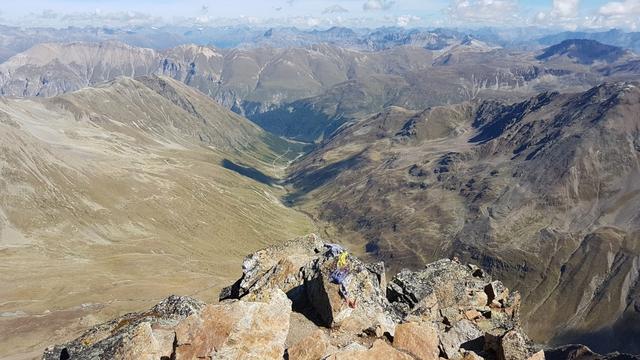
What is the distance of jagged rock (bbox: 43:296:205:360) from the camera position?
27203 mm

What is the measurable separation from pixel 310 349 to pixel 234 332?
415 cm

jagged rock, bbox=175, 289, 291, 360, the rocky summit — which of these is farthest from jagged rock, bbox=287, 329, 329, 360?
jagged rock, bbox=175, 289, 291, 360

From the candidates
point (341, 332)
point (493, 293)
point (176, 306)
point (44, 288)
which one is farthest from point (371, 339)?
point (44, 288)

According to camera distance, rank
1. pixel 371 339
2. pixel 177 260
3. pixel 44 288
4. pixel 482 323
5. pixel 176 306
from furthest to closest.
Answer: pixel 177 260, pixel 44 288, pixel 482 323, pixel 176 306, pixel 371 339

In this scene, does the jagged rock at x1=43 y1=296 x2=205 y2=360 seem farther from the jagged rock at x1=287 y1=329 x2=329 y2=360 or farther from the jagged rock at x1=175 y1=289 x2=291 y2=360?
the jagged rock at x1=287 y1=329 x2=329 y2=360

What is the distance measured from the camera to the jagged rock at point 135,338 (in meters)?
27.2

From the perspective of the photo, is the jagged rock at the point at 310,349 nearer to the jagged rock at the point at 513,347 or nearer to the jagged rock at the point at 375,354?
the jagged rock at the point at 375,354

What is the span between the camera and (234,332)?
86.3ft

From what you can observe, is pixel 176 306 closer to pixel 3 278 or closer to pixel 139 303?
pixel 139 303

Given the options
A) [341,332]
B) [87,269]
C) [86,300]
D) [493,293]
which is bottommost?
[87,269]

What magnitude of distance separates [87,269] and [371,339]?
148725mm

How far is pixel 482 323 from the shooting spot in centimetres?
4759

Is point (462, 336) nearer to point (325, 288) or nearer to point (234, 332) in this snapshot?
point (325, 288)

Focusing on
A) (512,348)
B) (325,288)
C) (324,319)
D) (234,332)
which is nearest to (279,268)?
(325,288)
